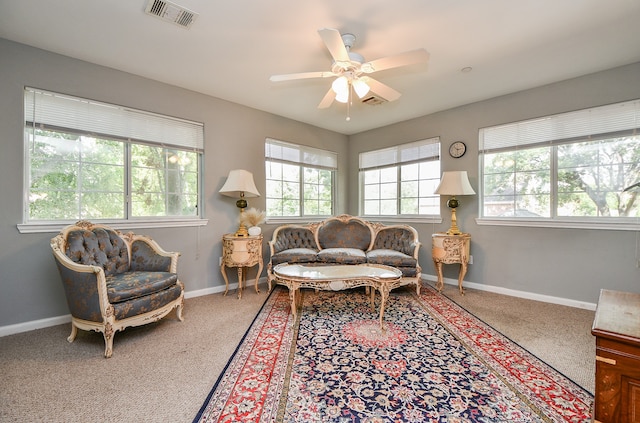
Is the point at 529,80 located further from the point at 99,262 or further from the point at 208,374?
the point at 99,262

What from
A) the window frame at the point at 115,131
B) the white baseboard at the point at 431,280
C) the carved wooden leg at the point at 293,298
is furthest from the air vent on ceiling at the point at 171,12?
the white baseboard at the point at 431,280

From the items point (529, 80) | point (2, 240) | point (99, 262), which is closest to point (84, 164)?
point (2, 240)

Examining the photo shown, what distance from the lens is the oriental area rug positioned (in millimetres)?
1537

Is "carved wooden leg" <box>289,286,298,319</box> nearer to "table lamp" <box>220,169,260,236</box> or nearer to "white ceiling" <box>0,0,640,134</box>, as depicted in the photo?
"table lamp" <box>220,169,260,236</box>

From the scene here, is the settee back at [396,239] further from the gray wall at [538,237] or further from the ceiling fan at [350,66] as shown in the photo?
the ceiling fan at [350,66]

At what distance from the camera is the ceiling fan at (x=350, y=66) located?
2.04 meters

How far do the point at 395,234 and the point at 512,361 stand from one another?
243cm

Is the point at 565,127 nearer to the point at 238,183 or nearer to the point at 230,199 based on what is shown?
the point at 238,183

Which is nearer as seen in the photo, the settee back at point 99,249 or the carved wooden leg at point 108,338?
the carved wooden leg at point 108,338

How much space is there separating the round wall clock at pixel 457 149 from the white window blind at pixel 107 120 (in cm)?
376

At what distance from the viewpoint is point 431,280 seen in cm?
443

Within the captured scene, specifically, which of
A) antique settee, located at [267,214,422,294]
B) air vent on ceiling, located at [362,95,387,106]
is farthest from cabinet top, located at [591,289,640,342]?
air vent on ceiling, located at [362,95,387,106]

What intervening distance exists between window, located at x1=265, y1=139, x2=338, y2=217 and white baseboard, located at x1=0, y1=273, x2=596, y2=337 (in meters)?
1.33

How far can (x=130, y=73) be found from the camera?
3.21 meters
